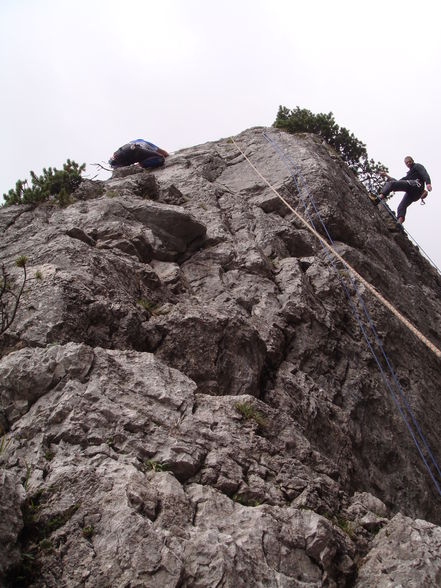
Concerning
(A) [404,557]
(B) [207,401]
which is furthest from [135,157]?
(A) [404,557]

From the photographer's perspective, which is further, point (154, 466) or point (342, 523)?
point (342, 523)

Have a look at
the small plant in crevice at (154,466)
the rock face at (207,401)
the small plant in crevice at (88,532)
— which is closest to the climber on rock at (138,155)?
the rock face at (207,401)

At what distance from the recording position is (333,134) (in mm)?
23438

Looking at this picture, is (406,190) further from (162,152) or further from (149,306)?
(149,306)

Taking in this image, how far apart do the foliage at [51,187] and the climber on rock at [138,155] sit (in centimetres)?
238

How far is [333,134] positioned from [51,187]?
14.1 meters

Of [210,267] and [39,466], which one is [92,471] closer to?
[39,466]

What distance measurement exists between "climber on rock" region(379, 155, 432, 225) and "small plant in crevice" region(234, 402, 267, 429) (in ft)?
42.8

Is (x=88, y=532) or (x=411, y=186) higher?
(x=411, y=186)

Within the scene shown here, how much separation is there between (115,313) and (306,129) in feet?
56.1

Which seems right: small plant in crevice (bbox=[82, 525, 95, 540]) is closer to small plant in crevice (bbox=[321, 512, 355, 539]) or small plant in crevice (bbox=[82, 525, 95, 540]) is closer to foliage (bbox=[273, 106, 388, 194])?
small plant in crevice (bbox=[321, 512, 355, 539])

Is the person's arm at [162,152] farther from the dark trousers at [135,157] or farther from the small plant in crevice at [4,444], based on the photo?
the small plant in crevice at [4,444]

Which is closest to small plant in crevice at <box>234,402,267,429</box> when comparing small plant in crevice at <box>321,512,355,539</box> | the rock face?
the rock face

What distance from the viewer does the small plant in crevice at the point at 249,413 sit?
6.79 metres
